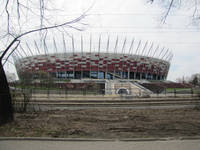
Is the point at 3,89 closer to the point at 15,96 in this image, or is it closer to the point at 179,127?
the point at 15,96

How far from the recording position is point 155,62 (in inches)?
2377

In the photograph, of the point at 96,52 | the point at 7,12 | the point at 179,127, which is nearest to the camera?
the point at 179,127

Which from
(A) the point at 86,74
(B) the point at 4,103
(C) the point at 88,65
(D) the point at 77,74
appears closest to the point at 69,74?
(D) the point at 77,74

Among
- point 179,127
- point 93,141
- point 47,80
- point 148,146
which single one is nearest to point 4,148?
point 93,141

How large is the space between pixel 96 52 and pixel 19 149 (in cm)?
5153

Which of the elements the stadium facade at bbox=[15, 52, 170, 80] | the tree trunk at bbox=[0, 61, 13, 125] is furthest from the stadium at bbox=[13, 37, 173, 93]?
the tree trunk at bbox=[0, 61, 13, 125]

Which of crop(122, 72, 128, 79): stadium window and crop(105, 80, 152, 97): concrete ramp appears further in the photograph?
crop(122, 72, 128, 79): stadium window

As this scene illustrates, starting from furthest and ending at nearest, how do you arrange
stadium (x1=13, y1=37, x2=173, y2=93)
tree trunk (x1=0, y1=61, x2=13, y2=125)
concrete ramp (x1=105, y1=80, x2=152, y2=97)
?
stadium (x1=13, y1=37, x2=173, y2=93) → concrete ramp (x1=105, y1=80, x2=152, y2=97) → tree trunk (x1=0, y1=61, x2=13, y2=125)

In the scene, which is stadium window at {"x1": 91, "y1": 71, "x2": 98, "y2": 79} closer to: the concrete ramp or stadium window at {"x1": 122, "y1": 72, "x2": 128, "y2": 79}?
stadium window at {"x1": 122, "y1": 72, "x2": 128, "y2": 79}

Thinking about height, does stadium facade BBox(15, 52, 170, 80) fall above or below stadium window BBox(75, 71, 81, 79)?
above

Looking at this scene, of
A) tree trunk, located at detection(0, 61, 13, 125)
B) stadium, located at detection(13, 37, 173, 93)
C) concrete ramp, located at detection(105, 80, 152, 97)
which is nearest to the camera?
tree trunk, located at detection(0, 61, 13, 125)

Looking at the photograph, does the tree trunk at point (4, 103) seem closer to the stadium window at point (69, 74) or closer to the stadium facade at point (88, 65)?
the stadium facade at point (88, 65)

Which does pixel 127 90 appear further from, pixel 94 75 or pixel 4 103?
pixel 94 75

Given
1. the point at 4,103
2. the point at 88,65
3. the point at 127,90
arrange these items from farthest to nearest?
the point at 88,65 < the point at 127,90 < the point at 4,103
